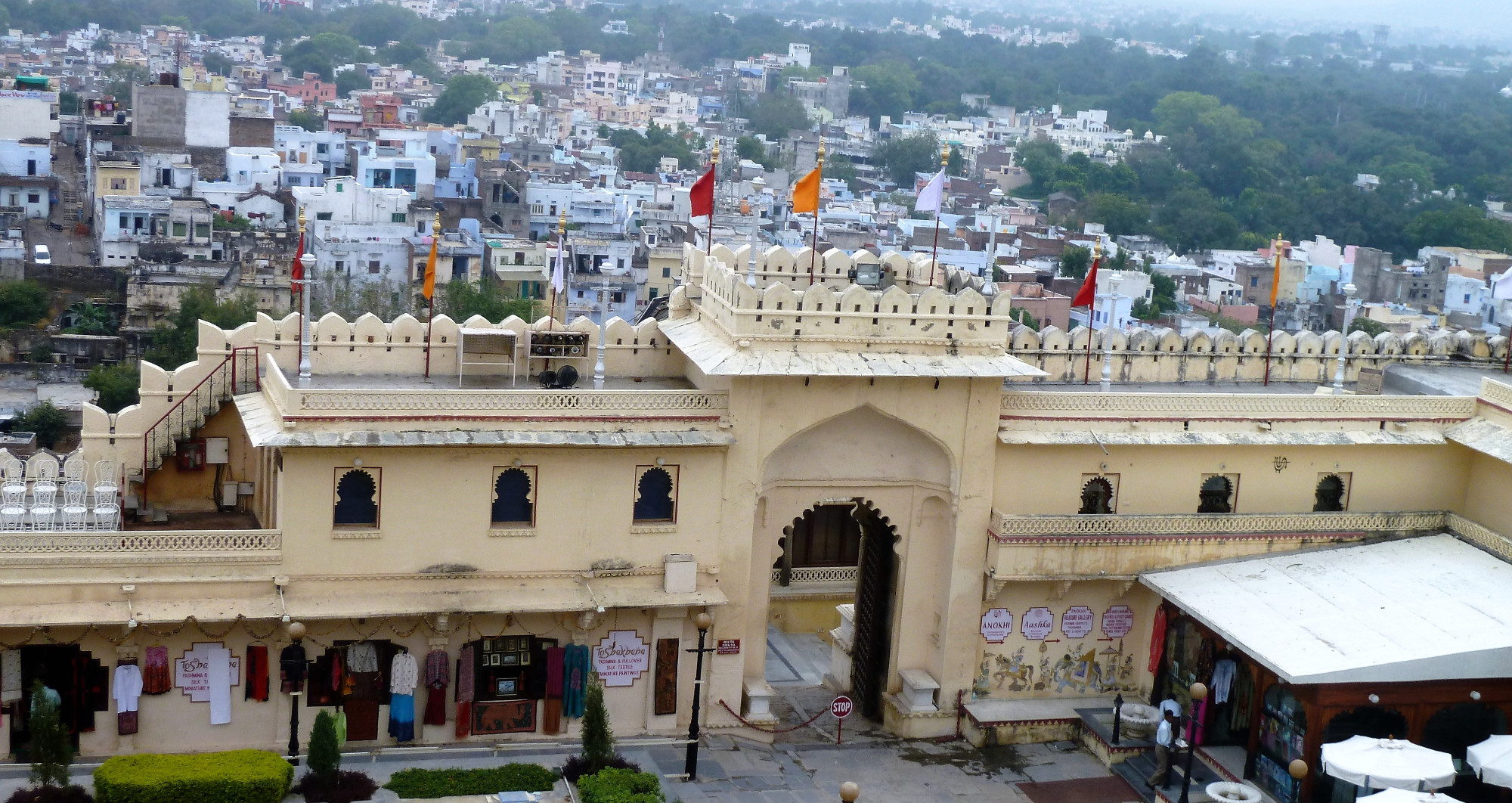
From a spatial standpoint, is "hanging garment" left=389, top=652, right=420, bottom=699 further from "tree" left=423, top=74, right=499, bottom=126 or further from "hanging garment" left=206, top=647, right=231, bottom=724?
"tree" left=423, top=74, right=499, bottom=126

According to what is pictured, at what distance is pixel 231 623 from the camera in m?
19.1

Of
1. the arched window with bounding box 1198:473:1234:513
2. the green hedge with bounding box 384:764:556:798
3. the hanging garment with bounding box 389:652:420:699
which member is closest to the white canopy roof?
the arched window with bounding box 1198:473:1234:513

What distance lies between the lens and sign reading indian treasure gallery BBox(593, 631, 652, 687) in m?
20.6

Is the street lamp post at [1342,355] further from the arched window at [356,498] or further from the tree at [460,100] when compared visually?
the tree at [460,100]

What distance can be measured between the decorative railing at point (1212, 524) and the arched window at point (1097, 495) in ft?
1.53

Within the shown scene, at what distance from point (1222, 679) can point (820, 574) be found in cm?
756

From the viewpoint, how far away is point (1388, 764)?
1772 centimetres

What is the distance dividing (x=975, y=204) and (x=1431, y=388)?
328 ft

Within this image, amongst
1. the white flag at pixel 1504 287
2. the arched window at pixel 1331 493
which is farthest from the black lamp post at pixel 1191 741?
the white flag at pixel 1504 287

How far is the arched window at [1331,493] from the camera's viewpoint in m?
22.9

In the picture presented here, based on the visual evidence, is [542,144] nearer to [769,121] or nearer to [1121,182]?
[1121,182]

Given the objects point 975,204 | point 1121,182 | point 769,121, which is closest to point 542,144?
point 975,204

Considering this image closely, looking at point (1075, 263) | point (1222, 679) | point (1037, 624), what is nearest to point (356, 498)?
point (1037, 624)

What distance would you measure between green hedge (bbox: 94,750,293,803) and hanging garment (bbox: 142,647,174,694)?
1.00 meters
